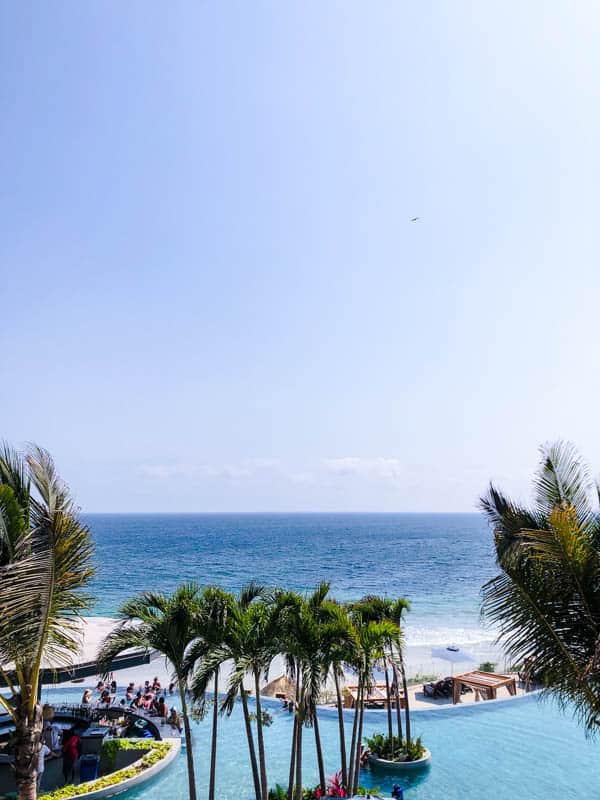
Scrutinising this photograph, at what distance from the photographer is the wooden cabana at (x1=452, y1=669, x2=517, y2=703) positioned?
25.1 metres

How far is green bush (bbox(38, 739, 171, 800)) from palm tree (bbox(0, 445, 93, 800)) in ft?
23.0

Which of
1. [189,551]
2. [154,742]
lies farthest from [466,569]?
[154,742]

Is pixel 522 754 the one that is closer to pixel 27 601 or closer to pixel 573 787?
pixel 573 787

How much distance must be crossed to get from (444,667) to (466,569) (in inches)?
2544

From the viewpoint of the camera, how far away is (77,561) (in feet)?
Answer: 27.6

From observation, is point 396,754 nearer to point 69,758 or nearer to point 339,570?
point 69,758

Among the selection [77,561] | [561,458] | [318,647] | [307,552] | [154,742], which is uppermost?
[561,458]

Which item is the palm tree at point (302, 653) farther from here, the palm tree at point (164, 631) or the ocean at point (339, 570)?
the ocean at point (339, 570)

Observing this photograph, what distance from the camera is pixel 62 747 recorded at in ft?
54.8

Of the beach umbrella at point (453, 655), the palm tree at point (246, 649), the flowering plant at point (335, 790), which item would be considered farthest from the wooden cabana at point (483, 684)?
the palm tree at point (246, 649)

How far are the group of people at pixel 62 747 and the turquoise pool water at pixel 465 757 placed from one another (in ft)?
7.28

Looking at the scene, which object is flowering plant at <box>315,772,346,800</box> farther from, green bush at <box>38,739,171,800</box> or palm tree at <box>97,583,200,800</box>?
green bush at <box>38,739,171,800</box>

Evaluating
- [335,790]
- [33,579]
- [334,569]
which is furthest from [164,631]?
[334,569]

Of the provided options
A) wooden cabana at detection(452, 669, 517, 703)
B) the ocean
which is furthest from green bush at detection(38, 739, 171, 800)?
the ocean
